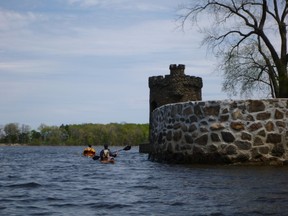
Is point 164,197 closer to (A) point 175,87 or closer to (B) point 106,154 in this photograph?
(B) point 106,154

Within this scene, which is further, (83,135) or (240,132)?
(83,135)

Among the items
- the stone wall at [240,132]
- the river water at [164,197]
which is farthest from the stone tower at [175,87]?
the river water at [164,197]

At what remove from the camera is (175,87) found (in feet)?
114

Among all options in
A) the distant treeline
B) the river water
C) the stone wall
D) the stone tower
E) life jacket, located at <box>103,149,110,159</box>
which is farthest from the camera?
the distant treeline

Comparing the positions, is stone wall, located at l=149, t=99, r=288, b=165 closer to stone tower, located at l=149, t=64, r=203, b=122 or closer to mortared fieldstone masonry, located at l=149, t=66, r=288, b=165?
mortared fieldstone masonry, located at l=149, t=66, r=288, b=165

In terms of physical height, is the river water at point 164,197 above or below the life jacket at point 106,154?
below

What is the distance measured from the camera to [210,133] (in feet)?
43.0

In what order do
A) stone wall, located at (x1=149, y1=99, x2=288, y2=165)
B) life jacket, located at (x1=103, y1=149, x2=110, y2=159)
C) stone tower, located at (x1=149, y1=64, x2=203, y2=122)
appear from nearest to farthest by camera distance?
stone wall, located at (x1=149, y1=99, x2=288, y2=165) < life jacket, located at (x1=103, y1=149, x2=110, y2=159) < stone tower, located at (x1=149, y1=64, x2=203, y2=122)

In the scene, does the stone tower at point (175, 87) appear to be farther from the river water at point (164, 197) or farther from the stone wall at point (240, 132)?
the river water at point (164, 197)

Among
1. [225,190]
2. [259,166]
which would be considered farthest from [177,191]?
[259,166]

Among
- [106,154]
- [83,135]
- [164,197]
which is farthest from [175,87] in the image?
[83,135]

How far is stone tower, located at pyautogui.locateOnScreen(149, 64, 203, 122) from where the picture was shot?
114 ft

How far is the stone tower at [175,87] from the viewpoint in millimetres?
34719

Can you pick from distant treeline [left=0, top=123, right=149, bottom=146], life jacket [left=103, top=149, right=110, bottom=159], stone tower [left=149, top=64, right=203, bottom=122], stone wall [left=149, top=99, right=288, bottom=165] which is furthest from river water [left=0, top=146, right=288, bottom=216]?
distant treeline [left=0, top=123, right=149, bottom=146]
